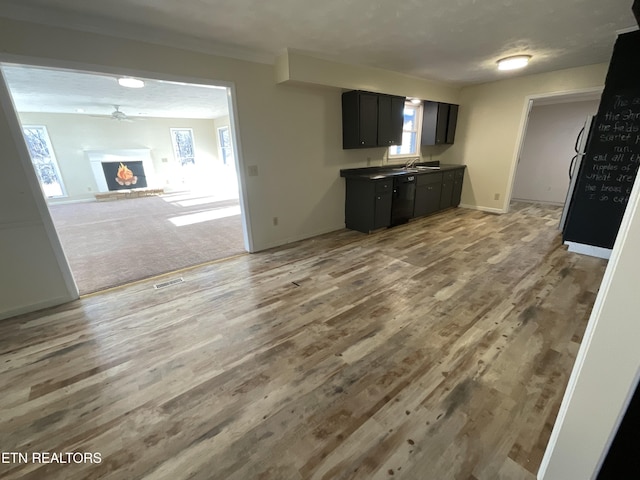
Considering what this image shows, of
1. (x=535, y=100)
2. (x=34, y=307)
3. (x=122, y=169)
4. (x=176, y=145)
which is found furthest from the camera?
(x=176, y=145)

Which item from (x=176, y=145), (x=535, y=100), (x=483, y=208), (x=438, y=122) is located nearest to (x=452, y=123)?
(x=438, y=122)

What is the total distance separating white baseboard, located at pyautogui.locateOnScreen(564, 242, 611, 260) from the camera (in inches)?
131

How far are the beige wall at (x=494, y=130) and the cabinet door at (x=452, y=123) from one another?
3.7 inches

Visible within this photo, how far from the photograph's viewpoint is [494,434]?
138 cm

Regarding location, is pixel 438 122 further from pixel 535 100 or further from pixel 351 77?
pixel 351 77

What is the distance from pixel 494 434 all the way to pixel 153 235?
5202mm

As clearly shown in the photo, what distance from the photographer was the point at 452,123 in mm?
5730

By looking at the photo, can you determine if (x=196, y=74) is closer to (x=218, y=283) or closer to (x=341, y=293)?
(x=218, y=283)

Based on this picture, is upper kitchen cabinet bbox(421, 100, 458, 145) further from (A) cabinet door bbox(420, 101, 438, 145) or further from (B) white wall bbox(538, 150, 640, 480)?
(B) white wall bbox(538, 150, 640, 480)

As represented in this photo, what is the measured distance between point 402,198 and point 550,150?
4.33 metres

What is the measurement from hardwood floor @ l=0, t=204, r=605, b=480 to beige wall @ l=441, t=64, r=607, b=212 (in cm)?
281

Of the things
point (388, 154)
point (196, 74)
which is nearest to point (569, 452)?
point (196, 74)

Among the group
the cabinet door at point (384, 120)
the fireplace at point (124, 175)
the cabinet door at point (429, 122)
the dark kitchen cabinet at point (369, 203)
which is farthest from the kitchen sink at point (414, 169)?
the fireplace at point (124, 175)

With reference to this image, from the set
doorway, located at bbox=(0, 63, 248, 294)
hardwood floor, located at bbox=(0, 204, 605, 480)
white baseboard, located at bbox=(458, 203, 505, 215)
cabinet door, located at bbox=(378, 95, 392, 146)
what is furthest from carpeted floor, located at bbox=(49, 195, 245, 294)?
white baseboard, located at bbox=(458, 203, 505, 215)
